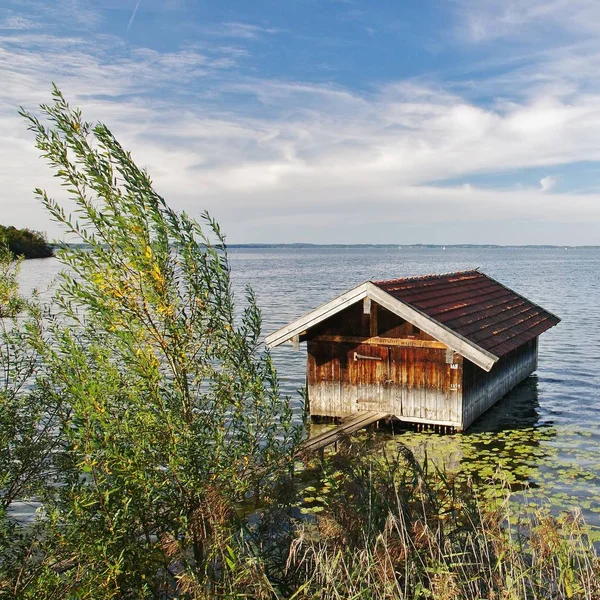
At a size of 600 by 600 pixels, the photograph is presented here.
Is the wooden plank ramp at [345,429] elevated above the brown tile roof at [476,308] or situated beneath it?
situated beneath

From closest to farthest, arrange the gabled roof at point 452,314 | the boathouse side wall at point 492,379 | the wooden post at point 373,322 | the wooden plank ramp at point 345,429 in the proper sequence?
the wooden plank ramp at point 345,429 < the gabled roof at point 452,314 < the boathouse side wall at point 492,379 < the wooden post at point 373,322

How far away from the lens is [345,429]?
12508mm

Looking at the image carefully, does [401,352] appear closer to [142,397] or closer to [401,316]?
[401,316]

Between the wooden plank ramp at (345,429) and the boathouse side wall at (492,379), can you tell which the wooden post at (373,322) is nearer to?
the wooden plank ramp at (345,429)

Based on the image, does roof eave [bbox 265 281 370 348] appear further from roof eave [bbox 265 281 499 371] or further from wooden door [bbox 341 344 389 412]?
wooden door [bbox 341 344 389 412]

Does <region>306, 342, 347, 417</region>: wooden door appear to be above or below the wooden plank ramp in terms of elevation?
above

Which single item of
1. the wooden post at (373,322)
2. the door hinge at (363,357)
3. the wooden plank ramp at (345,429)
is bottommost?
the wooden plank ramp at (345,429)

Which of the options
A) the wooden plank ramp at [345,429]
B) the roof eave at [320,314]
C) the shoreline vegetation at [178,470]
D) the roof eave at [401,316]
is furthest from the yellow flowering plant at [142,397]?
the roof eave at [320,314]

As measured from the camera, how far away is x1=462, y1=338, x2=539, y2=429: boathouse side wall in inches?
538

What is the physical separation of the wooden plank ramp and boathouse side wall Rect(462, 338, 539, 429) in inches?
78.6

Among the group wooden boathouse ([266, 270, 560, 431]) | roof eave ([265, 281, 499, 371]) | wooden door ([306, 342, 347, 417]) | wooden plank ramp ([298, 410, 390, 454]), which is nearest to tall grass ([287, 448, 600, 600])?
wooden plank ramp ([298, 410, 390, 454])

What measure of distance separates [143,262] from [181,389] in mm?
1414

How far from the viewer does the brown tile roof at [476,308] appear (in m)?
13.8

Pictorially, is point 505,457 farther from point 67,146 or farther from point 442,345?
point 67,146
